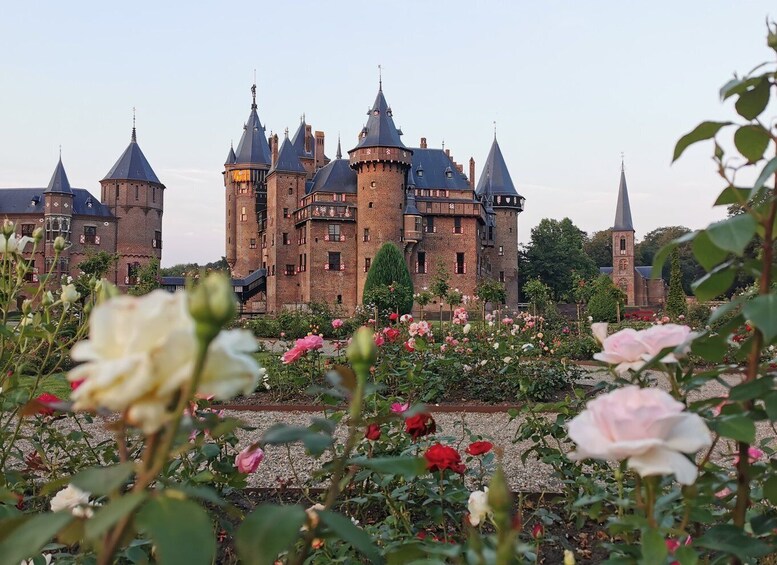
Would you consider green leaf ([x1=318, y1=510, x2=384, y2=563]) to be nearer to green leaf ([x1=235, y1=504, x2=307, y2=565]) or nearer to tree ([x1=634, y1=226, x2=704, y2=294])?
green leaf ([x1=235, y1=504, x2=307, y2=565])

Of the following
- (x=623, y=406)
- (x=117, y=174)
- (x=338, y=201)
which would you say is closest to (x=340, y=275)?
(x=338, y=201)

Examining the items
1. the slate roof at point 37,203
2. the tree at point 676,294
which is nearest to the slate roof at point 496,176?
the tree at point 676,294

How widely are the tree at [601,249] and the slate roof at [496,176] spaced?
19587 millimetres

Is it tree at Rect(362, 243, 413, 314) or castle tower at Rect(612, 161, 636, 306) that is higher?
castle tower at Rect(612, 161, 636, 306)

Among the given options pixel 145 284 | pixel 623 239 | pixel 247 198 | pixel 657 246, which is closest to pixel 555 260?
pixel 623 239

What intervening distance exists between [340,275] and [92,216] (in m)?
18.8

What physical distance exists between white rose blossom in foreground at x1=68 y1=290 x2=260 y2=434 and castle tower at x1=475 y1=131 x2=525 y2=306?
1593 inches

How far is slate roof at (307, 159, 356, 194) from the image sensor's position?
35562mm

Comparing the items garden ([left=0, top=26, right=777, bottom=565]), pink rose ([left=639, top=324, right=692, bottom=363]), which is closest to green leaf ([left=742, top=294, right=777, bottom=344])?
garden ([left=0, top=26, right=777, bottom=565])

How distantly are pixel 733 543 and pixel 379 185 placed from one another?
33.3 metres

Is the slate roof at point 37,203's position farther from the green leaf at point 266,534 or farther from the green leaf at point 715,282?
the green leaf at point 266,534

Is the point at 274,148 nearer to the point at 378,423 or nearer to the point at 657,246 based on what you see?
the point at 657,246

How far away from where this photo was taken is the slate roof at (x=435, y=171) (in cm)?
3697

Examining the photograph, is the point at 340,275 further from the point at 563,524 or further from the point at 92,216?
the point at 563,524
